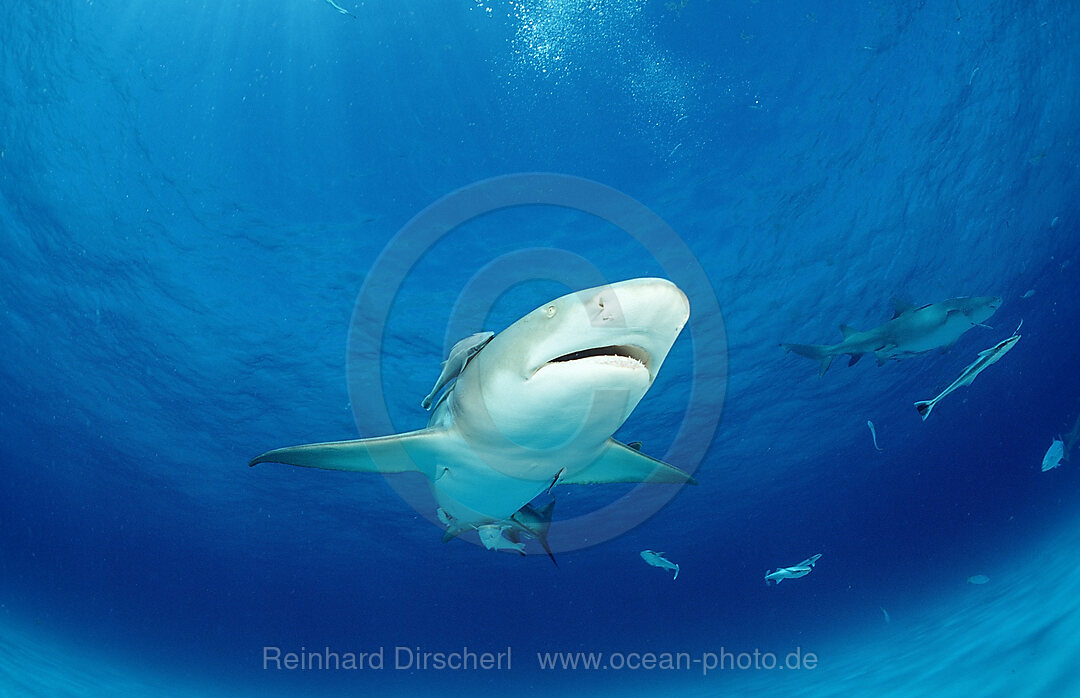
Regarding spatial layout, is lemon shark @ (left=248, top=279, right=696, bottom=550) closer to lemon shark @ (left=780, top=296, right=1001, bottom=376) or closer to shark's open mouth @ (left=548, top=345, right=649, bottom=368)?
shark's open mouth @ (left=548, top=345, right=649, bottom=368)

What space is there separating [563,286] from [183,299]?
32.4 feet

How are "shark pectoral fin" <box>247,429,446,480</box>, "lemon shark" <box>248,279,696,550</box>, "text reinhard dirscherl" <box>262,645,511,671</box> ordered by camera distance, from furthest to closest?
"text reinhard dirscherl" <box>262,645,511,671</box>
"shark pectoral fin" <box>247,429,446,480</box>
"lemon shark" <box>248,279,696,550</box>

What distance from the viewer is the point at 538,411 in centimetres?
335

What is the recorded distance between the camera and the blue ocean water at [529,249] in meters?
9.60

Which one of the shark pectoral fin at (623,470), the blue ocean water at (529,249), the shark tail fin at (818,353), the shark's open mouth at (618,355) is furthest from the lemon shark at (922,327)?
the shark's open mouth at (618,355)

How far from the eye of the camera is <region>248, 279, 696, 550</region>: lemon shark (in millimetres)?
2764

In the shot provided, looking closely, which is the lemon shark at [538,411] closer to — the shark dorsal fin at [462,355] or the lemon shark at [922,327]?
the shark dorsal fin at [462,355]

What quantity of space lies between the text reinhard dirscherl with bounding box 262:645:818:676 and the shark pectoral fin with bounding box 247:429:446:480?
129 feet

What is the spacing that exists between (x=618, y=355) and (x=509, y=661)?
5441cm

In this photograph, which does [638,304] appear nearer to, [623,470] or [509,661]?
[623,470]

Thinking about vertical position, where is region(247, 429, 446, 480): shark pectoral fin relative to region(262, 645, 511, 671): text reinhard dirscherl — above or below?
below

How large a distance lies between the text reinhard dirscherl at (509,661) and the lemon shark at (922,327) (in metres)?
34.4

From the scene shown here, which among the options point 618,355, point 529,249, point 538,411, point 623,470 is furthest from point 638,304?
point 529,249

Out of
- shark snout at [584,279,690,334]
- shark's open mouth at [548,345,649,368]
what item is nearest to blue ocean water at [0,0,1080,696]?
shark's open mouth at [548,345,649,368]
